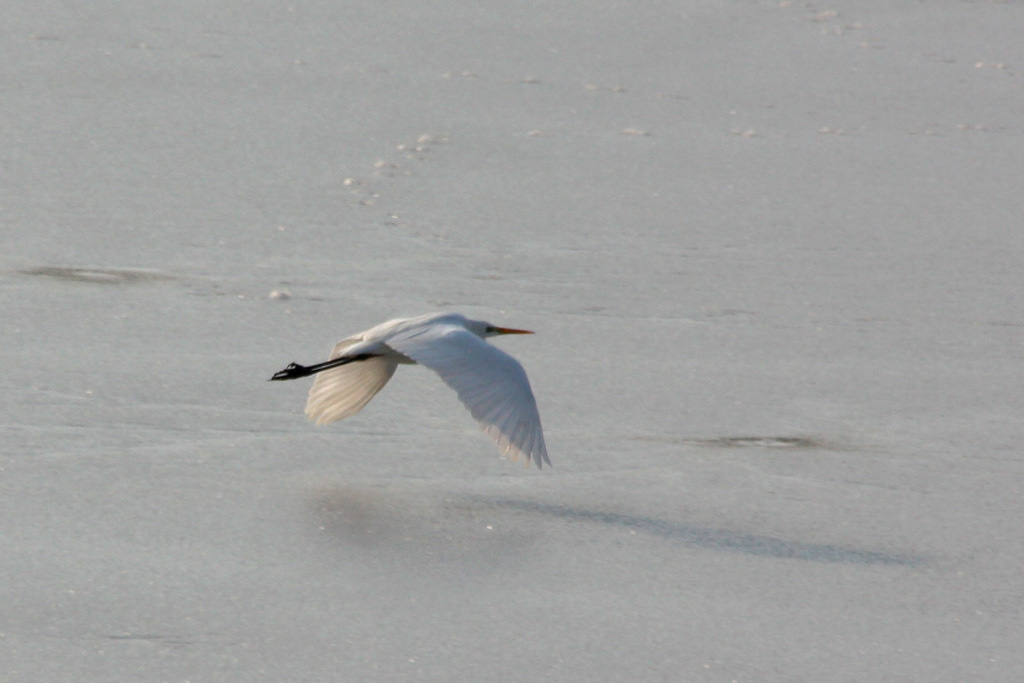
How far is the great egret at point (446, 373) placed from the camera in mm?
3227

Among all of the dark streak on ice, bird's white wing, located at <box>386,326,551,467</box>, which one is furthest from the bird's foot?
the dark streak on ice

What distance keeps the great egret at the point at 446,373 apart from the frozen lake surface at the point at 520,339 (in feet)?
0.33

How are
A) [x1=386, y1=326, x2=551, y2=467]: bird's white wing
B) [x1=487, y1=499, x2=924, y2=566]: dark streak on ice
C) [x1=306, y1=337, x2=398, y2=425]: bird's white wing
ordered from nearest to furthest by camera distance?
[x1=487, y1=499, x2=924, y2=566]: dark streak on ice, [x1=386, y1=326, x2=551, y2=467]: bird's white wing, [x1=306, y1=337, x2=398, y2=425]: bird's white wing

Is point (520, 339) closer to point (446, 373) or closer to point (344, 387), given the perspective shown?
point (344, 387)

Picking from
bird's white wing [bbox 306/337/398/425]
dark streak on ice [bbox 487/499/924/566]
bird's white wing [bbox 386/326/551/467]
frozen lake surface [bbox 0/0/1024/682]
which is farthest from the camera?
bird's white wing [bbox 306/337/398/425]

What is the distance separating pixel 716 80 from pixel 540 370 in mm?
2977

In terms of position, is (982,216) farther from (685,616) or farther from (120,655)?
(120,655)

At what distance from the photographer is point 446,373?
329cm

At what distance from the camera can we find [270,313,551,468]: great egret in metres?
3.23

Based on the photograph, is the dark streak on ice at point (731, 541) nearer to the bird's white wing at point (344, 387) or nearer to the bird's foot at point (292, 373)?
the bird's white wing at point (344, 387)

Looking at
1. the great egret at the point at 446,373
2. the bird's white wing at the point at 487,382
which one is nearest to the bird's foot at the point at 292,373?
the great egret at the point at 446,373

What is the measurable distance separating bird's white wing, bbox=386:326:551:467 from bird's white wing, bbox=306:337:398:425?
0.22 m

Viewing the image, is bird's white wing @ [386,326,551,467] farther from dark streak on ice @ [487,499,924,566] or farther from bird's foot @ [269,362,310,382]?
bird's foot @ [269,362,310,382]

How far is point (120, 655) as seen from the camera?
7.84 feet
